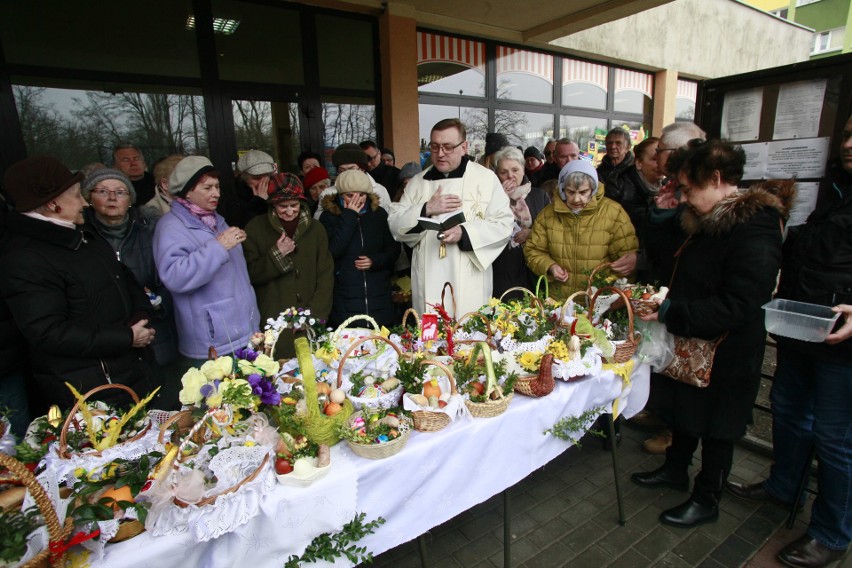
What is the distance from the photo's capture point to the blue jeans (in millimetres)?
1952

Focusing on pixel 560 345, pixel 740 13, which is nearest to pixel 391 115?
pixel 560 345

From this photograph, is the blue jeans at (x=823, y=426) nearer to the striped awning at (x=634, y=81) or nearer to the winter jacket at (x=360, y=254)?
the winter jacket at (x=360, y=254)

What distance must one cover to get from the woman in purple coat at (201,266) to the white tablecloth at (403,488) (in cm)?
125

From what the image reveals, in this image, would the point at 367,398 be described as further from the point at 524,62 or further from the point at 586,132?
the point at 586,132

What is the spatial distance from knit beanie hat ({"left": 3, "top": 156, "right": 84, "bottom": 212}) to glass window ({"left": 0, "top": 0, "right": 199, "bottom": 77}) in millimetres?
3553

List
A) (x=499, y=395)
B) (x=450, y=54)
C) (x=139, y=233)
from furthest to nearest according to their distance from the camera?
(x=450, y=54), (x=139, y=233), (x=499, y=395)

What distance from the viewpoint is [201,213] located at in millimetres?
2467

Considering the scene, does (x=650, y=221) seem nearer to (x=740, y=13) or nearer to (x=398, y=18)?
(x=398, y=18)

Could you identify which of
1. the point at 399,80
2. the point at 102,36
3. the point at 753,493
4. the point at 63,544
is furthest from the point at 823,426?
the point at 102,36

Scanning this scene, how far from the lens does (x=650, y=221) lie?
271 cm

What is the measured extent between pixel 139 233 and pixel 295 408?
1.86 m

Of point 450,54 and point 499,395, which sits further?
point 450,54

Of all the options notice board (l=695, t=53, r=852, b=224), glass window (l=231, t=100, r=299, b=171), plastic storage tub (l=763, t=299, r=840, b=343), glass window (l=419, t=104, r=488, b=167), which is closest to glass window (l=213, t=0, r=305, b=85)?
glass window (l=231, t=100, r=299, b=171)

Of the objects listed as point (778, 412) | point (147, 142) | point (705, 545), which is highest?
point (147, 142)
